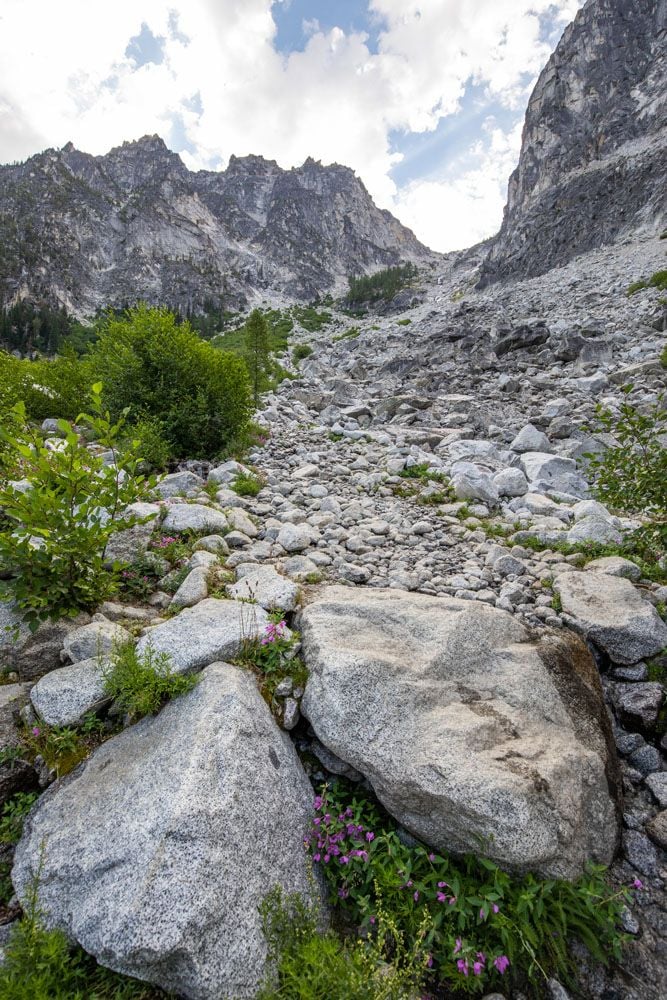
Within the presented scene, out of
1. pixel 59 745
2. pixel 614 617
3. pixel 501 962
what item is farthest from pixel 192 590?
pixel 614 617

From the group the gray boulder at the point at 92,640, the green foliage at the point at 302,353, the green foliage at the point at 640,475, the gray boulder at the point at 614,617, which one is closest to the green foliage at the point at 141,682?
the gray boulder at the point at 92,640

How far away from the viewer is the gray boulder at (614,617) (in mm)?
4277

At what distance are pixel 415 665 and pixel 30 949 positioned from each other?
3058 mm

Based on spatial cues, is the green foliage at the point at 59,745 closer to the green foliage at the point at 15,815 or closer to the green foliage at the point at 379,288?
the green foliage at the point at 15,815

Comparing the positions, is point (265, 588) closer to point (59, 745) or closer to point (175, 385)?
point (59, 745)

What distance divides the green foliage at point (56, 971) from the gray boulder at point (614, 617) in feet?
14.9

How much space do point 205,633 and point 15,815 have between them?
1.79 meters

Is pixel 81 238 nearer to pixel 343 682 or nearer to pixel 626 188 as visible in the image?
pixel 626 188

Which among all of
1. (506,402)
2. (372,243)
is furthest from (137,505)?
(372,243)

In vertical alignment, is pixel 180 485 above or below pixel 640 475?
above

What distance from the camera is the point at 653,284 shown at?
25.4 m

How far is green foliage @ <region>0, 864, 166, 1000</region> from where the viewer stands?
2.21m

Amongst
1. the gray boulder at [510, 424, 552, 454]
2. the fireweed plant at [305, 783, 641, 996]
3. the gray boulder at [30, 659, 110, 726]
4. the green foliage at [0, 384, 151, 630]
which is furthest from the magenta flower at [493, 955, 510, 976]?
the gray boulder at [510, 424, 552, 454]

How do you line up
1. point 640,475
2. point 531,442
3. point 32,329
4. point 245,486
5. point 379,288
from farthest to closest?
point 379,288 < point 32,329 < point 531,442 < point 245,486 < point 640,475
